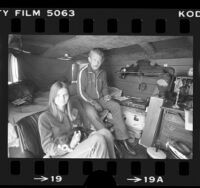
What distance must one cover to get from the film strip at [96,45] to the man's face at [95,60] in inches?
5.6

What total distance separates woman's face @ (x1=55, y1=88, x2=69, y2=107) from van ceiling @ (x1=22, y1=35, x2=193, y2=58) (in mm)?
236

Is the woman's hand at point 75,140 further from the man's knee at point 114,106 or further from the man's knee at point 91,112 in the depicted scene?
the man's knee at point 114,106

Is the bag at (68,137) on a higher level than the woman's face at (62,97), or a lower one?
lower

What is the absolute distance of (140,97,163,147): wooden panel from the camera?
7.37 ft

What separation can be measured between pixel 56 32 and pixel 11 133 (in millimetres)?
728

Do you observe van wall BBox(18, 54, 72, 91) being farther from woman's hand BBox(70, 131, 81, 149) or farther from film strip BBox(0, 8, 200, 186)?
woman's hand BBox(70, 131, 81, 149)

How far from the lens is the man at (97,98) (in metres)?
2.27

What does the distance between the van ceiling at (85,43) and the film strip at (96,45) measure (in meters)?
0.03

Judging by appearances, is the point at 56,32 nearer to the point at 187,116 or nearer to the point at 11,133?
the point at 11,133

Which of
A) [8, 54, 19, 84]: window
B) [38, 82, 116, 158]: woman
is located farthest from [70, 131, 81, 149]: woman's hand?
[8, 54, 19, 84]: window

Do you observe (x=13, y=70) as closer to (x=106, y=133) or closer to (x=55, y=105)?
(x=55, y=105)

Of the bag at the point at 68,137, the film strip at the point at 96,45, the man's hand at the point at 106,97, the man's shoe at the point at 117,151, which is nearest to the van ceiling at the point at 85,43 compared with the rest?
the film strip at the point at 96,45

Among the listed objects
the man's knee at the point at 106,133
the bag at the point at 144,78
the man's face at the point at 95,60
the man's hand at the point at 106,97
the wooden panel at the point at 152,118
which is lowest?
the man's knee at the point at 106,133

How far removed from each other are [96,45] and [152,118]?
607mm
